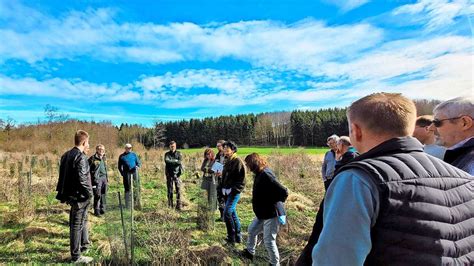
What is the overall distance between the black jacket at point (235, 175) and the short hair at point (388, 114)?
5.17 meters

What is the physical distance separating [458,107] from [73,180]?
17.1 feet

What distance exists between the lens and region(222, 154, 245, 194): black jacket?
6.59 metres

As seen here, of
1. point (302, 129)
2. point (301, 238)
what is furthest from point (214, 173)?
point (302, 129)

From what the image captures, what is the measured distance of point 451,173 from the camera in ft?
4.95

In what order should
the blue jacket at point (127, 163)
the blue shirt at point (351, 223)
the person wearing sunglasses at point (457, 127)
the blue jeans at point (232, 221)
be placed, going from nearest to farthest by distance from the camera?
the blue shirt at point (351, 223) < the person wearing sunglasses at point (457, 127) < the blue jeans at point (232, 221) < the blue jacket at point (127, 163)

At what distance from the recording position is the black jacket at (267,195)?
16.8 feet

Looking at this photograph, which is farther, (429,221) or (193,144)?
(193,144)

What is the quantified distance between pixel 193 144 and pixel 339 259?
70885 millimetres

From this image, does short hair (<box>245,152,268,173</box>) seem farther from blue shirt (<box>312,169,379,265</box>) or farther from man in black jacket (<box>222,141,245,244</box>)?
blue shirt (<box>312,169,379,265</box>)

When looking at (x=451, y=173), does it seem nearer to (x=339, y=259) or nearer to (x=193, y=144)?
(x=339, y=259)

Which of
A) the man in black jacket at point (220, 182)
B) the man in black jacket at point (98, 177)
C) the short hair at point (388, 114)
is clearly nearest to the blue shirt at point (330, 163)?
the man in black jacket at point (220, 182)

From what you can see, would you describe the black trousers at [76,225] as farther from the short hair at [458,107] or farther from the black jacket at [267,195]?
the short hair at [458,107]

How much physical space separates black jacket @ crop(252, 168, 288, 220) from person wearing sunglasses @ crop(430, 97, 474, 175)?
2.85m

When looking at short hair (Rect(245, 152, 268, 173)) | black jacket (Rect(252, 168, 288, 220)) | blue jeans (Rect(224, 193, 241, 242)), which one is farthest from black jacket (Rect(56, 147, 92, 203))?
black jacket (Rect(252, 168, 288, 220))
